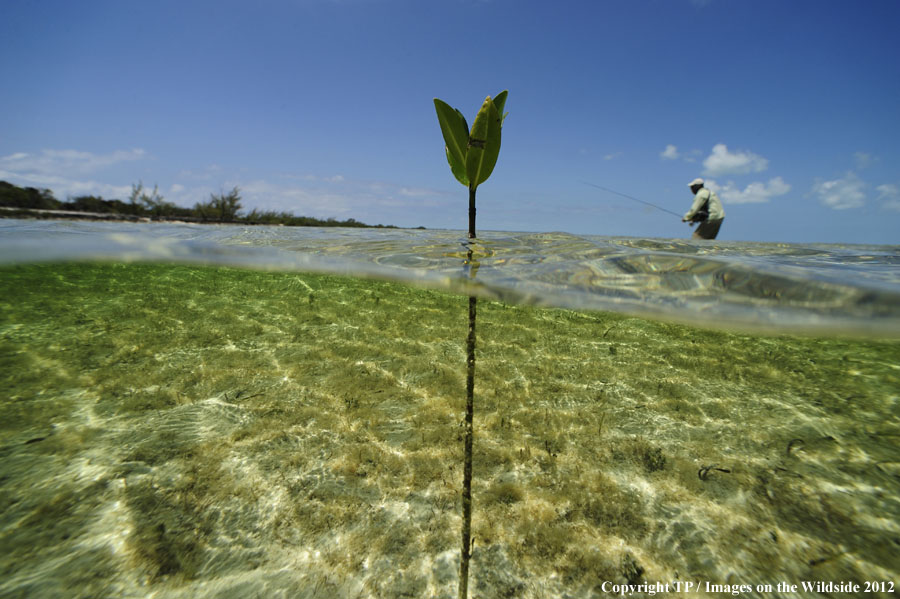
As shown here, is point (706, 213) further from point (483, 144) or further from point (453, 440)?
point (483, 144)

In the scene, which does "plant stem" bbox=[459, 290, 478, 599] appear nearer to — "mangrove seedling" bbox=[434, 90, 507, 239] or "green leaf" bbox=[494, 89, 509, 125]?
"mangrove seedling" bbox=[434, 90, 507, 239]

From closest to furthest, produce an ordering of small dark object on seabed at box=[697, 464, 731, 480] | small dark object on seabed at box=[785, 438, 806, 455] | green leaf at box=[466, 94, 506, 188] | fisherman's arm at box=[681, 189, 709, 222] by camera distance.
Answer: green leaf at box=[466, 94, 506, 188] → small dark object on seabed at box=[697, 464, 731, 480] → small dark object on seabed at box=[785, 438, 806, 455] → fisherman's arm at box=[681, 189, 709, 222]

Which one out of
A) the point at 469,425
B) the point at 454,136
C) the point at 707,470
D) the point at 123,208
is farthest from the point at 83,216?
the point at 707,470

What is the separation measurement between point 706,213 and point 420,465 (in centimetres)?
1142

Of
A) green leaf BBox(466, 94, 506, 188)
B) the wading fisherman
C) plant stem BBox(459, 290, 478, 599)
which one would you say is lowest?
plant stem BBox(459, 290, 478, 599)

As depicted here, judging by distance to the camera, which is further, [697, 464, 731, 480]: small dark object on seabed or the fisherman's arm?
the fisherman's arm

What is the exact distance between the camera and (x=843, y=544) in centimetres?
283

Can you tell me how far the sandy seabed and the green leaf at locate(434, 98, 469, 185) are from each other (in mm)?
2686

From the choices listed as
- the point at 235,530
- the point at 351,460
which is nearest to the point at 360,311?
the point at 351,460

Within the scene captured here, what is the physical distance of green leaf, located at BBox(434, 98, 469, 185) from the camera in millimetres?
1348

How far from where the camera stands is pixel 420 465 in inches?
141

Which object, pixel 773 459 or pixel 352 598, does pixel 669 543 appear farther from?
pixel 352 598

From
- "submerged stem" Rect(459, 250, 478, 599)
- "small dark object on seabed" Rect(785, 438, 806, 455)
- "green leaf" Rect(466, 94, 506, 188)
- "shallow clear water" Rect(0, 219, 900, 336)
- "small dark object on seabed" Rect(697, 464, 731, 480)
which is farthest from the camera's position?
"shallow clear water" Rect(0, 219, 900, 336)

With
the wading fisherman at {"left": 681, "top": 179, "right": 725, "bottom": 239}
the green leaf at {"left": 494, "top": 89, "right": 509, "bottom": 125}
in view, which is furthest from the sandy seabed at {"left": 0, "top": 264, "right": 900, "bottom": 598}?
the wading fisherman at {"left": 681, "top": 179, "right": 725, "bottom": 239}
